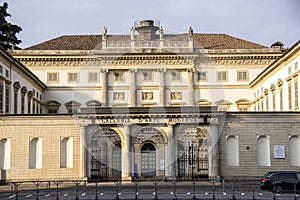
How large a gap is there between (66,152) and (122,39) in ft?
88.6

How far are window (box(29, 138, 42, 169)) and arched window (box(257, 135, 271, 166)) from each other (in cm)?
1532

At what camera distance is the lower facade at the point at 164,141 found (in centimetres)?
3712

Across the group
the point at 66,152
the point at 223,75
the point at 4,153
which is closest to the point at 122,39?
the point at 223,75

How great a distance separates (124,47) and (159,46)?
156 inches

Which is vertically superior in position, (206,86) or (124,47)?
(124,47)

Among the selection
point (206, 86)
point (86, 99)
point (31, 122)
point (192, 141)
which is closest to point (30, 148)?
point (31, 122)

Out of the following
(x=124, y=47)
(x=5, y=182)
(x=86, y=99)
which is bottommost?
(x=5, y=182)

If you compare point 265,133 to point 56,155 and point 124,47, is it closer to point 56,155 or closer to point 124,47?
point 56,155

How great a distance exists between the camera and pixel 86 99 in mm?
60656

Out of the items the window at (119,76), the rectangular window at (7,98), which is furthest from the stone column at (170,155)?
the window at (119,76)

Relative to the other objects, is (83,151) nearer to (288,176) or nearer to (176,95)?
(288,176)

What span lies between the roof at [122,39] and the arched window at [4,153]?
1034 inches

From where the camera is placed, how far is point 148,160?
41906 mm

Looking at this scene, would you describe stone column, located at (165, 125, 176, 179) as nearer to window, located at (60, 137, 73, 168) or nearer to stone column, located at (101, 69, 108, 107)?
window, located at (60, 137, 73, 168)
